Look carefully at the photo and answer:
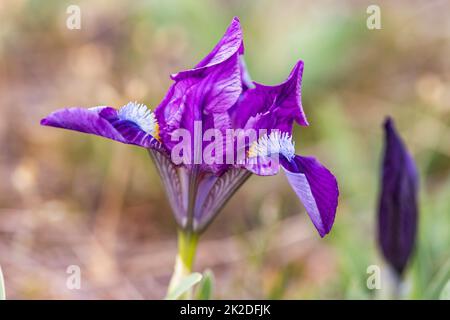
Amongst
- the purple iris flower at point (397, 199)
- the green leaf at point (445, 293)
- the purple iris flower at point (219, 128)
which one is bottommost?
the green leaf at point (445, 293)

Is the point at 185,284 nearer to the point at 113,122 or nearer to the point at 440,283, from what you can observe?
A: the point at 113,122

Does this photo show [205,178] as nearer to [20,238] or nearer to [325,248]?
[20,238]

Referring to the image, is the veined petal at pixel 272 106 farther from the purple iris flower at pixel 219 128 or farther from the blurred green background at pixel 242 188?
the blurred green background at pixel 242 188

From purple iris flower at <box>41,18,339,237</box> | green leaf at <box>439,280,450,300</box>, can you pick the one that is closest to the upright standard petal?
purple iris flower at <box>41,18,339,237</box>

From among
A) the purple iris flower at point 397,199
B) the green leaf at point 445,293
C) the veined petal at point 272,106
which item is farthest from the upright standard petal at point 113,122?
the green leaf at point 445,293

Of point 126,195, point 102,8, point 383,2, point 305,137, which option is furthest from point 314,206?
point 383,2

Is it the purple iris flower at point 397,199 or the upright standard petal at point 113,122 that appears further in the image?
the purple iris flower at point 397,199

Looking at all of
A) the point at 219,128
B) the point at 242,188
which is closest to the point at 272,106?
the point at 219,128
